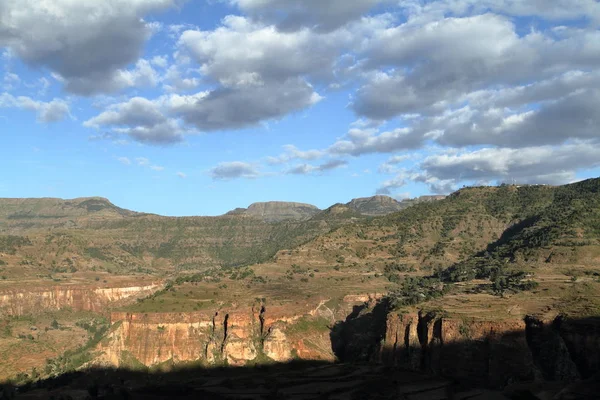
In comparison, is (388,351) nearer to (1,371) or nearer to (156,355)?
(156,355)

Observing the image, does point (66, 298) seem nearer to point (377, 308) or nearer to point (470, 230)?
point (377, 308)

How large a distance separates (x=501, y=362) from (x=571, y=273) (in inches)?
1501

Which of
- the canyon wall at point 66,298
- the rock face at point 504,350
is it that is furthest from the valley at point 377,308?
the canyon wall at point 66,298

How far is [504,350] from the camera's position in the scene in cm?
7375

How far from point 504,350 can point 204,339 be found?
54.4 metres

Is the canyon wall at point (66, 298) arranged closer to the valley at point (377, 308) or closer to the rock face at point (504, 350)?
the valley at point (377, 308)

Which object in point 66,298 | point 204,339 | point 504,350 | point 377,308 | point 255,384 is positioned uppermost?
point 377,308

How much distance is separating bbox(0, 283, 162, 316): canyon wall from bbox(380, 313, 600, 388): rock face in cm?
11022

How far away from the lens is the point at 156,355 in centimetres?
10338

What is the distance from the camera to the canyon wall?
152012 millimetres

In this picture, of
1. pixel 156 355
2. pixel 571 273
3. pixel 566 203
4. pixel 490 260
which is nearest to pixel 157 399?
pixel 156 355

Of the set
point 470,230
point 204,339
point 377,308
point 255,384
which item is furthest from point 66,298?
A: point 470,230

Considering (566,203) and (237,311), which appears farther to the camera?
(566,203)

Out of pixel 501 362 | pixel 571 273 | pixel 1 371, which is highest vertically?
pixel 571 273
